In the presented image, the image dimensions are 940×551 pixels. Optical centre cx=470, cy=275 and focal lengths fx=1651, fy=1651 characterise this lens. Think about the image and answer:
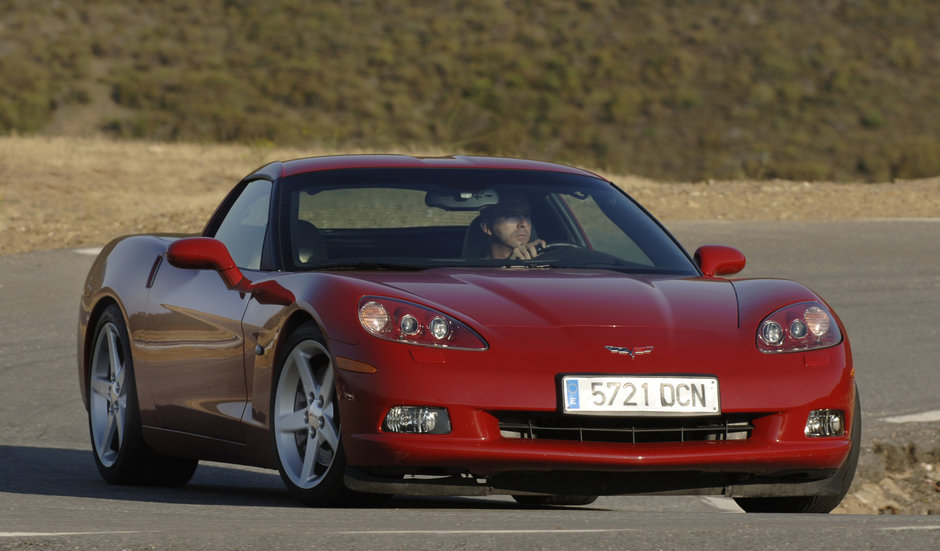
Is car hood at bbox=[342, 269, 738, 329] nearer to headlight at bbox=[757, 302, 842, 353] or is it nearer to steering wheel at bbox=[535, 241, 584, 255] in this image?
headlight at bbox=[757, 302, 842, 353]

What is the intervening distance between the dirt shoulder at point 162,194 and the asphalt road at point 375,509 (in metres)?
5.95

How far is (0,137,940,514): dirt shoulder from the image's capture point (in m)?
23.2

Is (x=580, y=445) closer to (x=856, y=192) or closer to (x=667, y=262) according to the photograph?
(x=667, y=262)

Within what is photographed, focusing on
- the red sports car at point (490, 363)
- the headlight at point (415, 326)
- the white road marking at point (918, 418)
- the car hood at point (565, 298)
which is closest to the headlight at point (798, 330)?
the red sports car at point (490, 363)

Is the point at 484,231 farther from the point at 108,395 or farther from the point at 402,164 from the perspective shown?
the point at 108,395

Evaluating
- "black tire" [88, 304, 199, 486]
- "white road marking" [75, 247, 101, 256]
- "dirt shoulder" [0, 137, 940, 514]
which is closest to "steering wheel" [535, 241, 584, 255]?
"black tire" [88, 304, 199, 486]

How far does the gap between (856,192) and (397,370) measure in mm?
23152

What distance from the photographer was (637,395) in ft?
17.6

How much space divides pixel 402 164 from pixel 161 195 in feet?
69.2

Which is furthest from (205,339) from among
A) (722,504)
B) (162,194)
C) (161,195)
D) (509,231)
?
(162,194)

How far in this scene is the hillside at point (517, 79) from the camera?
45812 mm

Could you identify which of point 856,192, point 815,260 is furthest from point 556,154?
point 815,260

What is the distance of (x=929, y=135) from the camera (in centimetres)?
4797

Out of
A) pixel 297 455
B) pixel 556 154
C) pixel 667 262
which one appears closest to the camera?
pixel 297 455
